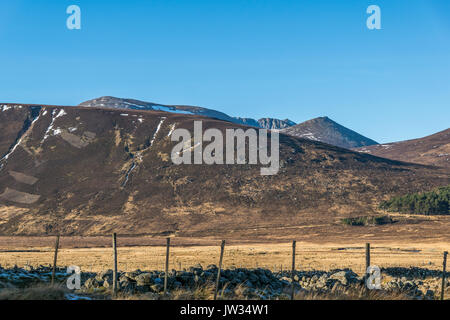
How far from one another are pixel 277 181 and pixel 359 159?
135 feet

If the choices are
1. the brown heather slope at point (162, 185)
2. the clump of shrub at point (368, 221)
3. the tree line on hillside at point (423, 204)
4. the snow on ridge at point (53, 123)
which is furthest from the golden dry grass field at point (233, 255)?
the snow on ridge at point (53, 123)

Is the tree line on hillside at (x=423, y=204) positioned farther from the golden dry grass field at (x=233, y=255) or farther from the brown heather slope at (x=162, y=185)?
the golden dry grass field at (x=233, y=255)

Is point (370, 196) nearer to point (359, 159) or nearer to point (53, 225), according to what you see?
point (359, 159)

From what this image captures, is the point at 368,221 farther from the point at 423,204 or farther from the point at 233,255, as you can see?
the point at 233,255

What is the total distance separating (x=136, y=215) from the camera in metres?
115

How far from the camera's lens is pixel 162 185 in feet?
430

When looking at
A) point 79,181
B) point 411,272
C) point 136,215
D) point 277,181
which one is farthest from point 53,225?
point 411,272

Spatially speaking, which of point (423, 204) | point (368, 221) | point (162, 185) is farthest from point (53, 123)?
point (423, 204)

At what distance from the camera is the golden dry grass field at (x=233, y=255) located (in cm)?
4681

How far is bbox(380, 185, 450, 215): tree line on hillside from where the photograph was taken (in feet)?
358

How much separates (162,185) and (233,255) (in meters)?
75.2

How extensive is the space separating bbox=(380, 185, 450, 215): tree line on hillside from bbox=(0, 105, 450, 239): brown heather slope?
18.2 feet

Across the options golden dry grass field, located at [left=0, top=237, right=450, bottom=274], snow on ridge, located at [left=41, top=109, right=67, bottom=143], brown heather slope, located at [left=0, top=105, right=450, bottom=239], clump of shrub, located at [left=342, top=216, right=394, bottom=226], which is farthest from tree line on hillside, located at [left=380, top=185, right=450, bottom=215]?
snow on ridge, located at [left=41, top=109, right=67, bottom=143]

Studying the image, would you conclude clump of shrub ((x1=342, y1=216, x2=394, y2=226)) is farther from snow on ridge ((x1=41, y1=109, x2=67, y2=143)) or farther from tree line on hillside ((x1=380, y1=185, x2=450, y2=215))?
snow on ridge ((x1=41, y1=109, x2=67, y2=143))
